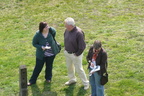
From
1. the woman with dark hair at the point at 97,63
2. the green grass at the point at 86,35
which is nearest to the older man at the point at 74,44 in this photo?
the woman with dark hair at the point at 97,63

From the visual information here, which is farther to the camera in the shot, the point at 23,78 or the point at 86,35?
the point at 86,35

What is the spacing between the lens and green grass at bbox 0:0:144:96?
27.3 ft

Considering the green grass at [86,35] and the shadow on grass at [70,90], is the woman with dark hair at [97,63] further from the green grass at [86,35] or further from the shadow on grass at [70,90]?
the shadow on grass at [70,90]

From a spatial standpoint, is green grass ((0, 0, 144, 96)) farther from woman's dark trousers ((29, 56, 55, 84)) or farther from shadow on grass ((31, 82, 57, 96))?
woman's dark trousers ((29, 56, 55, 84))

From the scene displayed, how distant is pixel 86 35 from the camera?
1210 centimetres

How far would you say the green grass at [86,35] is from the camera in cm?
833

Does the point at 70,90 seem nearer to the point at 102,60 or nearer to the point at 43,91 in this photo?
the point at 43,91

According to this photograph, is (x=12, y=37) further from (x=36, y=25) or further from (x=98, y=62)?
(x=98, y=62)

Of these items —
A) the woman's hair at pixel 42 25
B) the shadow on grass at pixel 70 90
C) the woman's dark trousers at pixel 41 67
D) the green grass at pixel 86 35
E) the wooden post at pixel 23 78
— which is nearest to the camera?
the wooden post at pixel 23 78

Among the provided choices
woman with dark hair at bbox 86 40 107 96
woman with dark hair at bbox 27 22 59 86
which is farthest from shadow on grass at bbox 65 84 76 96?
woman with dark hair at bbox 86 40 107 96

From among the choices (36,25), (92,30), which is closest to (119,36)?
(92,30)

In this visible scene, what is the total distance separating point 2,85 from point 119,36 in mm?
5369

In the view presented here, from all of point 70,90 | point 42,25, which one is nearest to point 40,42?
point 42,25

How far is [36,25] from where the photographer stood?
539 inches
